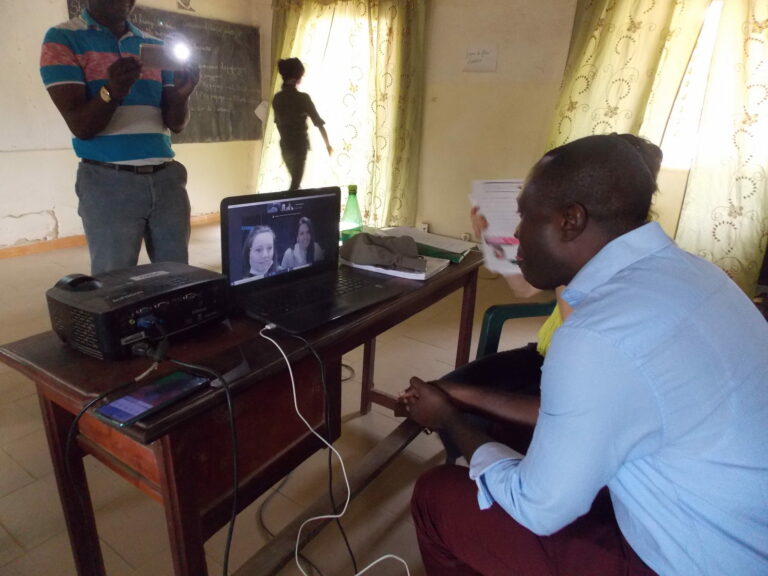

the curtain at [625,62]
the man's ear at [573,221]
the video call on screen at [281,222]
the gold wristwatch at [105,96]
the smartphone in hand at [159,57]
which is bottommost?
the video call on screen at [281,222]

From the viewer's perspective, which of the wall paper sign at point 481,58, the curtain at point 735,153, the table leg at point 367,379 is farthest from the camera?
the wall paper sign at point 481,58

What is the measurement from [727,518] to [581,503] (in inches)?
8.0

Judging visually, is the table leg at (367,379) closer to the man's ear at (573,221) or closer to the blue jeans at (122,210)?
the blue jeans at (122,210)

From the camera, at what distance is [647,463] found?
0.70 metres

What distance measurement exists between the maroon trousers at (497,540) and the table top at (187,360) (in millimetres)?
347

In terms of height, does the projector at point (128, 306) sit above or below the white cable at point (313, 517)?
above

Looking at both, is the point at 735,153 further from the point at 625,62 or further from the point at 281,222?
the point at 281,222

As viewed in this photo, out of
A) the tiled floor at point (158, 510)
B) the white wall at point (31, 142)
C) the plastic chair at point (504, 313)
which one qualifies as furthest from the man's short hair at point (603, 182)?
the white wall at point (31, 142)

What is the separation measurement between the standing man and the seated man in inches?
53.5

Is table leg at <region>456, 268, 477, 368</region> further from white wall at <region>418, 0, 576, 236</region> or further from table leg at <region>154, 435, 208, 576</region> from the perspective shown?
white wall at <region>418, 0, 576, 236</region>

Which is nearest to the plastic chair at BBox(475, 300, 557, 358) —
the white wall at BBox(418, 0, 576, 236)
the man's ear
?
the man's ear

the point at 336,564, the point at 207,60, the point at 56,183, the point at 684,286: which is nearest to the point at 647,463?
the point at 684,286

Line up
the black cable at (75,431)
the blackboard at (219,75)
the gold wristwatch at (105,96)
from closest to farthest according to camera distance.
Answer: the black cable at (75,431) < the gold wristwatch at (105,96) < the blackboard at (219,75)

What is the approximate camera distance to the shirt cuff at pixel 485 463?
2.70ft
